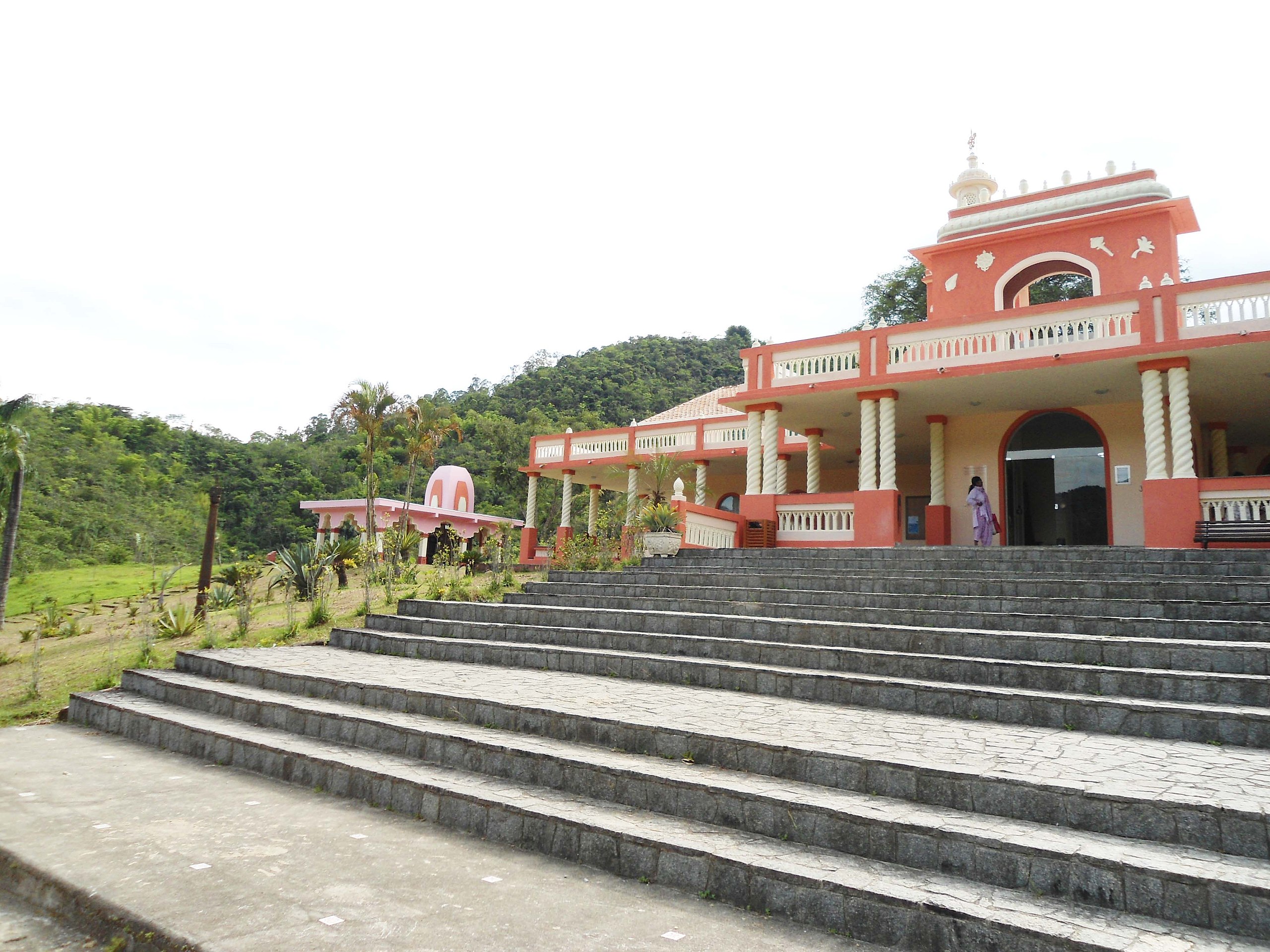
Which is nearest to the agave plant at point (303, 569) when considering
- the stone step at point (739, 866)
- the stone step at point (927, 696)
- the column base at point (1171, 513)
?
the stone step at point (927, 696)

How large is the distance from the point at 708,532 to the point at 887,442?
11.0ft

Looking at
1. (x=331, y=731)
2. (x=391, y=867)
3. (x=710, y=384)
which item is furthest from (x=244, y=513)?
(x=391, y=867)

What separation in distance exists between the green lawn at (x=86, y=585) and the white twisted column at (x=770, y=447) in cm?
1492

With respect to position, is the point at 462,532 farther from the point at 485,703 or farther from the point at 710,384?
the point at 485,703

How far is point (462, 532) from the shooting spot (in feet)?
102

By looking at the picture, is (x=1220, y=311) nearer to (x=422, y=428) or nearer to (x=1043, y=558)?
(x=1043, y=558)

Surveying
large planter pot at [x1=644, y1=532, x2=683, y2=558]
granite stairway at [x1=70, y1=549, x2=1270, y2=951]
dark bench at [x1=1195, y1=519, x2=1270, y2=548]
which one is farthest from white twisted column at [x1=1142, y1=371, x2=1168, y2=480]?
large planter pot at [x1=644, y1=532, x2=683, y2=558]

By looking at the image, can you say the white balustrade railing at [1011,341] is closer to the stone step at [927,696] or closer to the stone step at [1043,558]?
the stone step at [1043,558]

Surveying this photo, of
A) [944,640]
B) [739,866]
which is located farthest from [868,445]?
[739,866]

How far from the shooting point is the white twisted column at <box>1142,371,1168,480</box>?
11.2 m

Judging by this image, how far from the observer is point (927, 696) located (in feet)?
18.1

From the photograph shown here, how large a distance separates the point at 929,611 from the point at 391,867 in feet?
17.4

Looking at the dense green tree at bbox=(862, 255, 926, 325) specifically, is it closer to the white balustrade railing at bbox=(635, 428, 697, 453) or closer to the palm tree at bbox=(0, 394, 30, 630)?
the white balustrade railing at bbox=(635, 428, 697, 453)

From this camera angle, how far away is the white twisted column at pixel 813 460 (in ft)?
54.1
